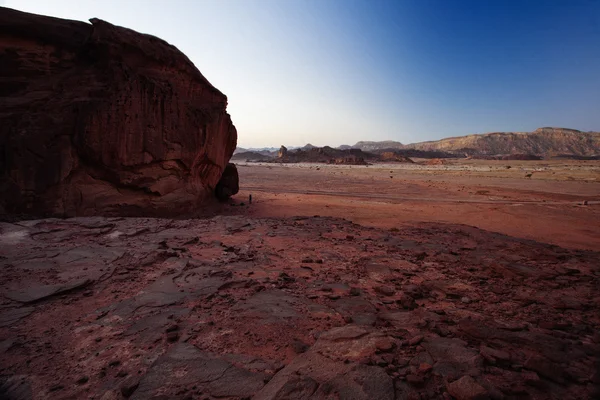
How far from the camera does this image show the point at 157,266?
4.00m

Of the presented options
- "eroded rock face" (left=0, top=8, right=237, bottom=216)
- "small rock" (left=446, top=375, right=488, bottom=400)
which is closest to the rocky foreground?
"small rock" (left=446, top=375, right=488, bottom=400)

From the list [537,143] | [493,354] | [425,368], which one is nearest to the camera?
[425,368]

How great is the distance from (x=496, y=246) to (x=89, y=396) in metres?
6.67

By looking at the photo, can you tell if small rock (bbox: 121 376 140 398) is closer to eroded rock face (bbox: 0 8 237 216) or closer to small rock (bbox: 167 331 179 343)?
small rock (bbox: 167 331 179 343)

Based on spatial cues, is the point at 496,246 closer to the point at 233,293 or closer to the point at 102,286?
the point at 233,293

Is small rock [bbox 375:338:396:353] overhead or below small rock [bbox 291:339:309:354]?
overhead

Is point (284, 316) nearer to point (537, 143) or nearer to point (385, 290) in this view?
point (385, 290)

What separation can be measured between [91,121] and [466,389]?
8996 millimetres

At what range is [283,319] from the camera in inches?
109

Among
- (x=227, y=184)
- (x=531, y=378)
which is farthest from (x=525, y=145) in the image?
(x=531, y=378)

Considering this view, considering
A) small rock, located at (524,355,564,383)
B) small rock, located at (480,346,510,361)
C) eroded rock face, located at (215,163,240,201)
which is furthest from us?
eroded rock face, located at (215,163,240,201)

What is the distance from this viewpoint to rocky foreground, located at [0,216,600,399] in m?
1.93

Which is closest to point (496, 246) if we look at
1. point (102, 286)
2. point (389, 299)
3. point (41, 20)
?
point (389, 299)

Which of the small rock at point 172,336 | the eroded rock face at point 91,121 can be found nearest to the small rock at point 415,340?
the small rock at point 172,336
